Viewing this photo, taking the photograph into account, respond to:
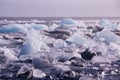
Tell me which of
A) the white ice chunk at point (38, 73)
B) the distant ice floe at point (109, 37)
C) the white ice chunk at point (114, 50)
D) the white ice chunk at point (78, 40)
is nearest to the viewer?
the white ice chunk at point (38, 73)

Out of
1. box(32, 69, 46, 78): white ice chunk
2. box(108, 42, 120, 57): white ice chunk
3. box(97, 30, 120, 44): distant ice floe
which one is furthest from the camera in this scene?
box(97, 30, 120, 44): distant ice floe

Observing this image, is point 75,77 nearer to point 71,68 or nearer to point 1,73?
point 71,68

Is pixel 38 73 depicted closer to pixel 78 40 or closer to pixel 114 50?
pixel 114 50

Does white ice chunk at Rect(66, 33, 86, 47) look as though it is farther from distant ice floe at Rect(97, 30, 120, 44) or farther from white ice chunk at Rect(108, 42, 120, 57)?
white ice chunk at Rect(108, 42, 120, 57)

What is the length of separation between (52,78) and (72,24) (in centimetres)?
704

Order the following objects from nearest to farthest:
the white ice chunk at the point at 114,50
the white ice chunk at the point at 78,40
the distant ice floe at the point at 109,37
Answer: the white ice chunk at the point at 114,50 < the white ice chunk at the point at 78,40 < the distant ice floe at the point at 109,37

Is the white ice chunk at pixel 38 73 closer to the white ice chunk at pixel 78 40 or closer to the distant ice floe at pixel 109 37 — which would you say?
the white ice chunk at pixel 78 40

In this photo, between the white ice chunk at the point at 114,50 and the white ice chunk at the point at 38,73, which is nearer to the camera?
the white ice chunk at the point at 38,73

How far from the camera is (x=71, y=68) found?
4.62 m

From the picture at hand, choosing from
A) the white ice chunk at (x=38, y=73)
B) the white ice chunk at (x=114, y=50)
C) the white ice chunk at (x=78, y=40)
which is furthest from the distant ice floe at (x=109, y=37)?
the white ice chunk at (x=38, y=73)

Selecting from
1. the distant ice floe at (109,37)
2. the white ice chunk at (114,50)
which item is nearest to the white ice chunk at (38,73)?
the white ice chunk at (114,50)

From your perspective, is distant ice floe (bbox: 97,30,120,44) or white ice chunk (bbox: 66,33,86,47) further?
distant ice floe (bbox: 97,30,120,44)

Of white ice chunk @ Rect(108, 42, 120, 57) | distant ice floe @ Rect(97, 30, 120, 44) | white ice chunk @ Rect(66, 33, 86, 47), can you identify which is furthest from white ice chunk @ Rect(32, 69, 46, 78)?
distant ice floe @ Rect(97, 30, 120, 44)

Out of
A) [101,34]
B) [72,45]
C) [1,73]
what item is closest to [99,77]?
[1,73]
